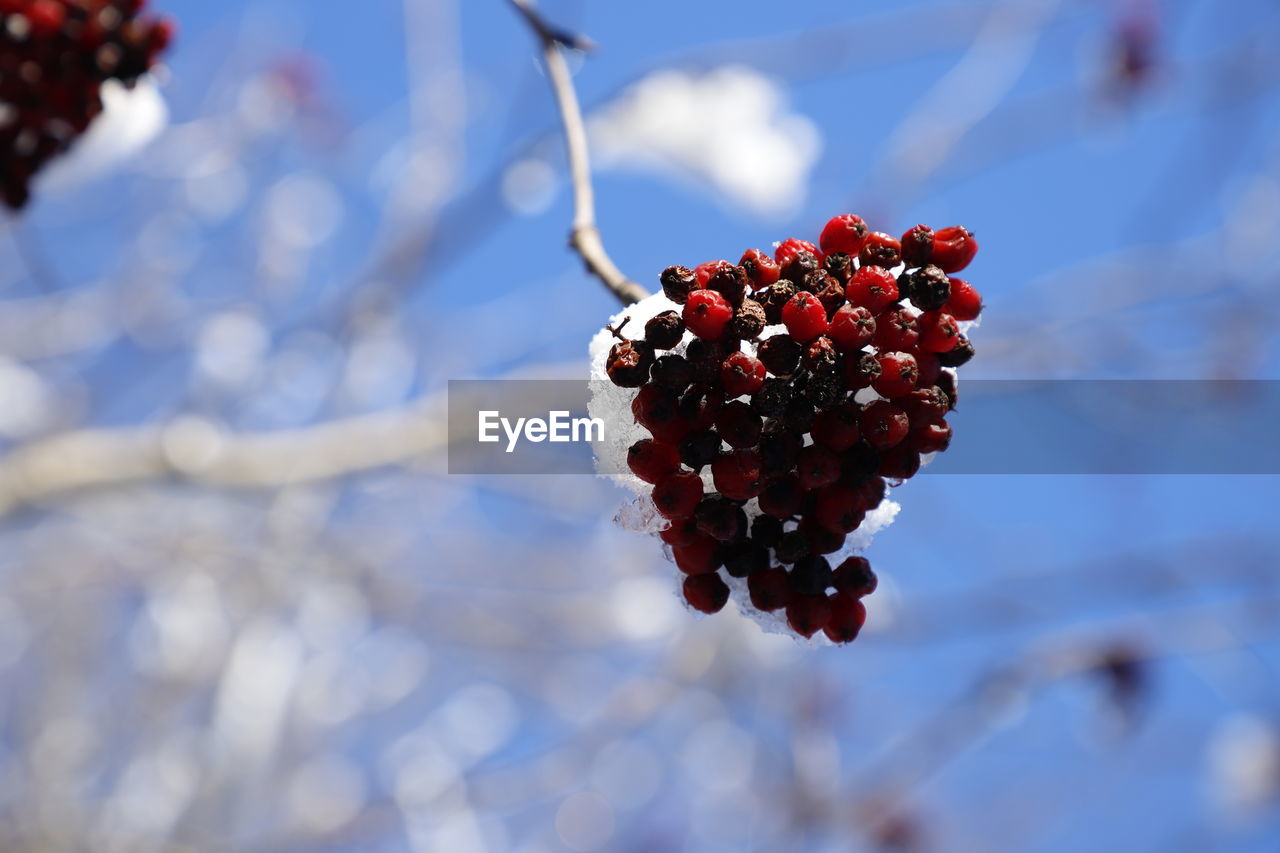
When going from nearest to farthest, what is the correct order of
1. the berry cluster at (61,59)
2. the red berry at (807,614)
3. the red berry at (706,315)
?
the red berry at (706,315) → the red berry at (807,614) → the berry cluster at (61,59)

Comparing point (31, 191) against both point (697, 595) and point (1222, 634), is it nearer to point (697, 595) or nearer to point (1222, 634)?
point (697, 595)

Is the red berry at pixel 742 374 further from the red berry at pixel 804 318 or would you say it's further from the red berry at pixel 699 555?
the red berry at pixel 699 555

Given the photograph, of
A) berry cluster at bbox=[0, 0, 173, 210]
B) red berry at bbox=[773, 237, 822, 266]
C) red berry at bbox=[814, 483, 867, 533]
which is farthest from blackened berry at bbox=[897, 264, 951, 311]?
berry cluster at bbox=[0, 0, 173, 210]

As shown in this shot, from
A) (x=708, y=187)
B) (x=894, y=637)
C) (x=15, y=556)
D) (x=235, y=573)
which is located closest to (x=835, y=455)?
(x=894, y=637)

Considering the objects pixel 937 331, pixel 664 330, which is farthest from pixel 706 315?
pixel 937 331

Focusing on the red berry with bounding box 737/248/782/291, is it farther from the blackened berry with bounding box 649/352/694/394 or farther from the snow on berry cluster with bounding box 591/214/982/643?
the blackened berry with bounding box 649/352/694/394

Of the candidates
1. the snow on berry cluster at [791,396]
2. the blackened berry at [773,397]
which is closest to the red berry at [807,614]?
the snow on berry cluster at [791,396]
